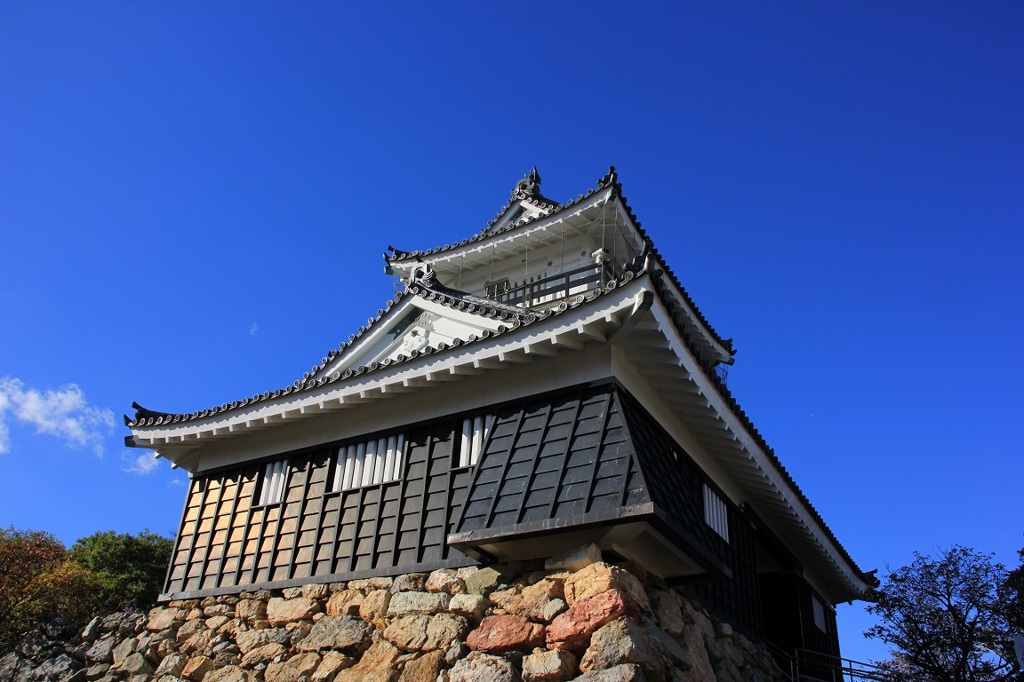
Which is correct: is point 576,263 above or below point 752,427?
above

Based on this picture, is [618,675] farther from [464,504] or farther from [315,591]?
[315,591]

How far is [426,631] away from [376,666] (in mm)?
688

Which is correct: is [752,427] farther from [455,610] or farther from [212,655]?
[212,655]

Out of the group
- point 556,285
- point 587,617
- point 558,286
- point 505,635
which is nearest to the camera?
point 587,617

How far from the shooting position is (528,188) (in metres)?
18.4

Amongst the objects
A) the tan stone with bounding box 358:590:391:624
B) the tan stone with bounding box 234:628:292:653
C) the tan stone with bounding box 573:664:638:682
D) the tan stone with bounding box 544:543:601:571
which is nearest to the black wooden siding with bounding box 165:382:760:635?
the tan stone with bounding box 358:590:391:624

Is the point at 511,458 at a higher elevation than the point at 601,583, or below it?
higher

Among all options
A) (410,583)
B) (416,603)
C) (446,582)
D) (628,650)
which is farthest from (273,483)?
(628,650)

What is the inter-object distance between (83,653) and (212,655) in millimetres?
2769

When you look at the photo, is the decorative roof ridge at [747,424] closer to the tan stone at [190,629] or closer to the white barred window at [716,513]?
the white barred window at [716,513]

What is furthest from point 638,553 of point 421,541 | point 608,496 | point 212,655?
point 212,655

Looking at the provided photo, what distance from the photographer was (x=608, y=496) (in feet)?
26.6

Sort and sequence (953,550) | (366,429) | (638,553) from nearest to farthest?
(638,553), (366,429), (953,550)

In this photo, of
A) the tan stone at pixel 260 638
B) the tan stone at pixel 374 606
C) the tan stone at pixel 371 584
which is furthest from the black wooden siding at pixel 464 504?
the tan stone at pixel 260 638
